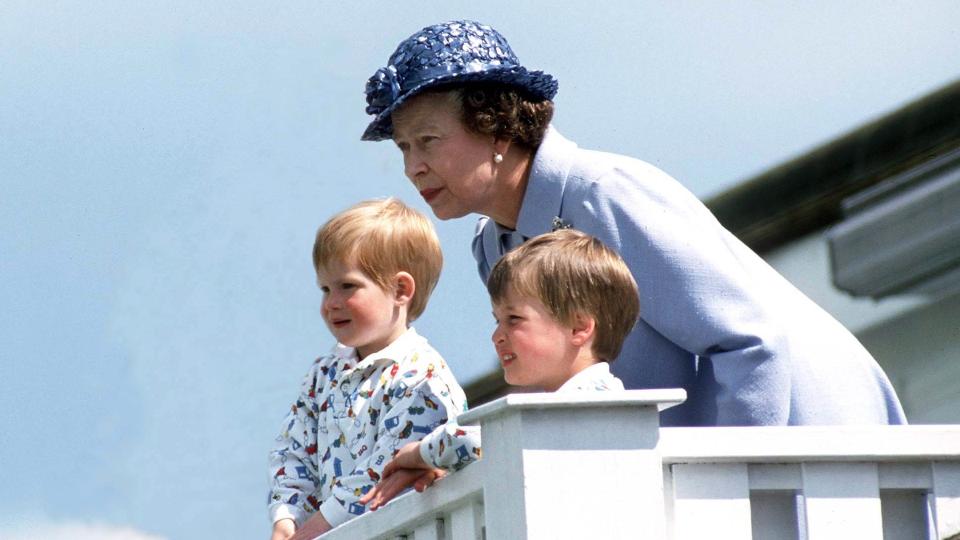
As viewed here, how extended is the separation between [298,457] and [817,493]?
5.53 feet

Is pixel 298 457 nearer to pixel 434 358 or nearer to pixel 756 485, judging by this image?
pixel 434 358

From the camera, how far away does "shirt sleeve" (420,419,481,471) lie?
3.43 meters

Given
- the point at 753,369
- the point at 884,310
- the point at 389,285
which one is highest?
the point at 884,310

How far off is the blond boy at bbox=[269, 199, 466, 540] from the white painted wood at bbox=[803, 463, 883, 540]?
3.99 ft

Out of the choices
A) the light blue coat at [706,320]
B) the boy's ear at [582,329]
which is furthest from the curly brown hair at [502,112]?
the boy's ear at [582,329]

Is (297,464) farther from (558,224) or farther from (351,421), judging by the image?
(558,224)

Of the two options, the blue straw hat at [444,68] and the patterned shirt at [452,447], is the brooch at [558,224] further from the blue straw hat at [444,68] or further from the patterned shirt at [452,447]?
the patterned shirt at [452,447]

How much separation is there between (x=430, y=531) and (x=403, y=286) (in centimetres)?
112

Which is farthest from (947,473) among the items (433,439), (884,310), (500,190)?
(884,310)

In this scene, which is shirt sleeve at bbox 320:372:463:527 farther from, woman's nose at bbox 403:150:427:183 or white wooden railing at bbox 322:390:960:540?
white wooden railing at bbox 322:390:960:540

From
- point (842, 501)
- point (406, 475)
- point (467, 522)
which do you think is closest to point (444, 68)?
point (406, 475)

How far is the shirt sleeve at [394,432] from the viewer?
13.9 ft

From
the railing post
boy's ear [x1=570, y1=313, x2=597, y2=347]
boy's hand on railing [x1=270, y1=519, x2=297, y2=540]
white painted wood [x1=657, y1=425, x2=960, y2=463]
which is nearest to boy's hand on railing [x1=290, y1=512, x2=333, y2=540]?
boy's hand on railing [x1=270, y1=519, x2=297, y2=540]

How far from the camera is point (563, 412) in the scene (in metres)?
3.13
